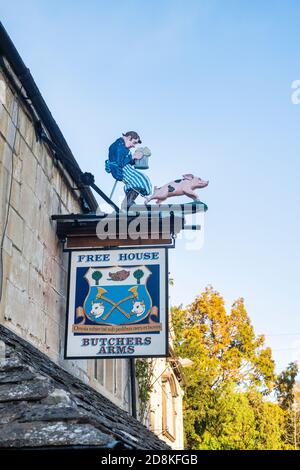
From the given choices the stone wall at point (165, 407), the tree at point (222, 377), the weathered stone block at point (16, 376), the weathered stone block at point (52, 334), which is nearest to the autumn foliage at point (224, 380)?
the tree at point (222, 377)

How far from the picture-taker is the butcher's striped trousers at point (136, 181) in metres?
8.68

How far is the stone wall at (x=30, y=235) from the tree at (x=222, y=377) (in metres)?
18.1

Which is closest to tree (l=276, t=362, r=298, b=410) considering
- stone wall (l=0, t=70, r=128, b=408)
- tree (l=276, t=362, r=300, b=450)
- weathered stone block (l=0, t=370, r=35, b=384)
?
tree (l=276, t=362, r=300, b=450)

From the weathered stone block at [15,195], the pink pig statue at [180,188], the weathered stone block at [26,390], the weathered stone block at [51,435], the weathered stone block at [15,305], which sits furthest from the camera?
the pink pig statue at [180,188]

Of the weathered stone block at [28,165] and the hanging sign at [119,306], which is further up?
the weathered stone block at [28,165]

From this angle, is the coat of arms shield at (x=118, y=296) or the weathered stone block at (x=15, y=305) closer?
the weathered stone block at (x=15, y=305)

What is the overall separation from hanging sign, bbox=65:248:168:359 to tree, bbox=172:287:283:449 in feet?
63.9

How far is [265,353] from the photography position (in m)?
33.4

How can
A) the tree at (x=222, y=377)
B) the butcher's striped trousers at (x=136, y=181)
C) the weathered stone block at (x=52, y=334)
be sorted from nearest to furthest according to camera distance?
the weathered stone block at (x=52, y=334)
the butcher's striped trousers at (x=136, y=181)
the tree at (x=222, y=377)

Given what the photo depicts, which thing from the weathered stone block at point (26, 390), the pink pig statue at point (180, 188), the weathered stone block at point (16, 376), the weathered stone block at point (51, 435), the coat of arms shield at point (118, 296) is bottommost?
the weathered stone block at point (51, 435)

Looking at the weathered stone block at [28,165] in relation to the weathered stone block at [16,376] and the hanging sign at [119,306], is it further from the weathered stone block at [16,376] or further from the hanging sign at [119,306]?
the weathered stone block at [16,376]

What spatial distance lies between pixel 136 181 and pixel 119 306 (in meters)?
1.94

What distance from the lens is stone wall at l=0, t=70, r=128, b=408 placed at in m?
7.04
